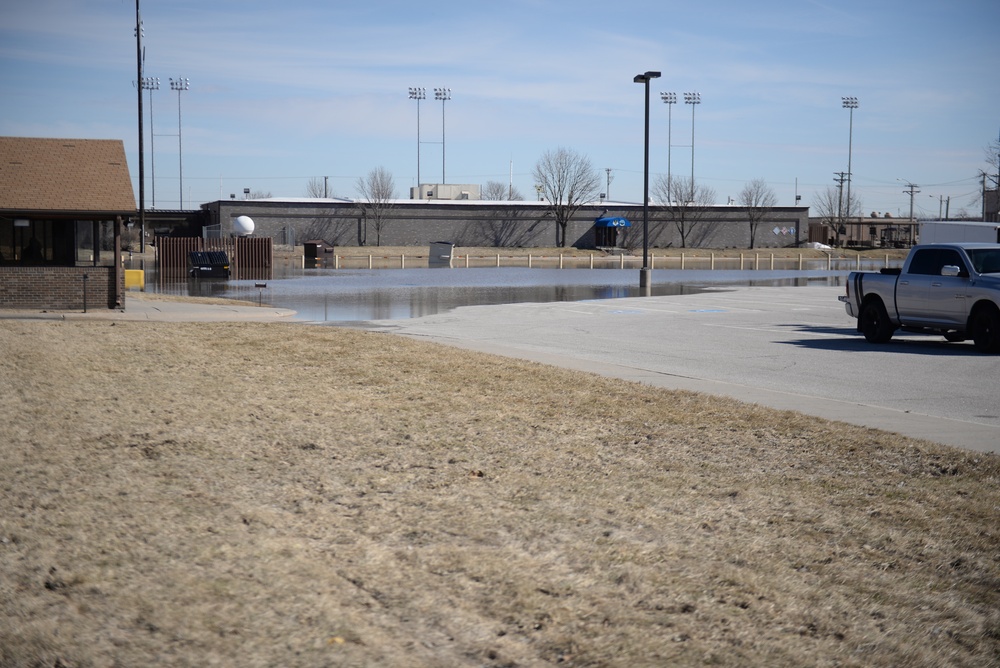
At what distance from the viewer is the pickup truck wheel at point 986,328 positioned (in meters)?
16.5

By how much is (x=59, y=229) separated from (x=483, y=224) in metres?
72.6

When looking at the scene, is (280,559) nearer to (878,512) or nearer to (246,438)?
(246,438)

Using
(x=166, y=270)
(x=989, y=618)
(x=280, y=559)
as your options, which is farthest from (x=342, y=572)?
(x=166, y=270)

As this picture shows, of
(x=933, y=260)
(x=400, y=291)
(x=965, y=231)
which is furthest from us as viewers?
(x=965, y=231)

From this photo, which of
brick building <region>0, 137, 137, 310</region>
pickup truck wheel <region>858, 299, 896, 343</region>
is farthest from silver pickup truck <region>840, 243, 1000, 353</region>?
brick building <region>0, 137, 137, 310</region>

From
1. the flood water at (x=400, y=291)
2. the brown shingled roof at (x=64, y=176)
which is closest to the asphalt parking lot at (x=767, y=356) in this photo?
the flood water at (x=400, y=291)

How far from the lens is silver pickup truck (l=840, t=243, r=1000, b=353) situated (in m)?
16.9

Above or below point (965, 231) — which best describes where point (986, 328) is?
below

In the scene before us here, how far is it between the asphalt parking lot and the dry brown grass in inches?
50.1

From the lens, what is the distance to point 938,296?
17.6 m

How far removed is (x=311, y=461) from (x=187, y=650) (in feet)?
11.6

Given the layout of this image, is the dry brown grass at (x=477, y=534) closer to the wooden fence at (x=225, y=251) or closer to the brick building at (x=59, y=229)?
the brick building at (x=59, y=229)

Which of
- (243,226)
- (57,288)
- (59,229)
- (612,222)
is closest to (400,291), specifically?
(59,229)

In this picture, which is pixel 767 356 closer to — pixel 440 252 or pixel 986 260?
pixel 986 260
